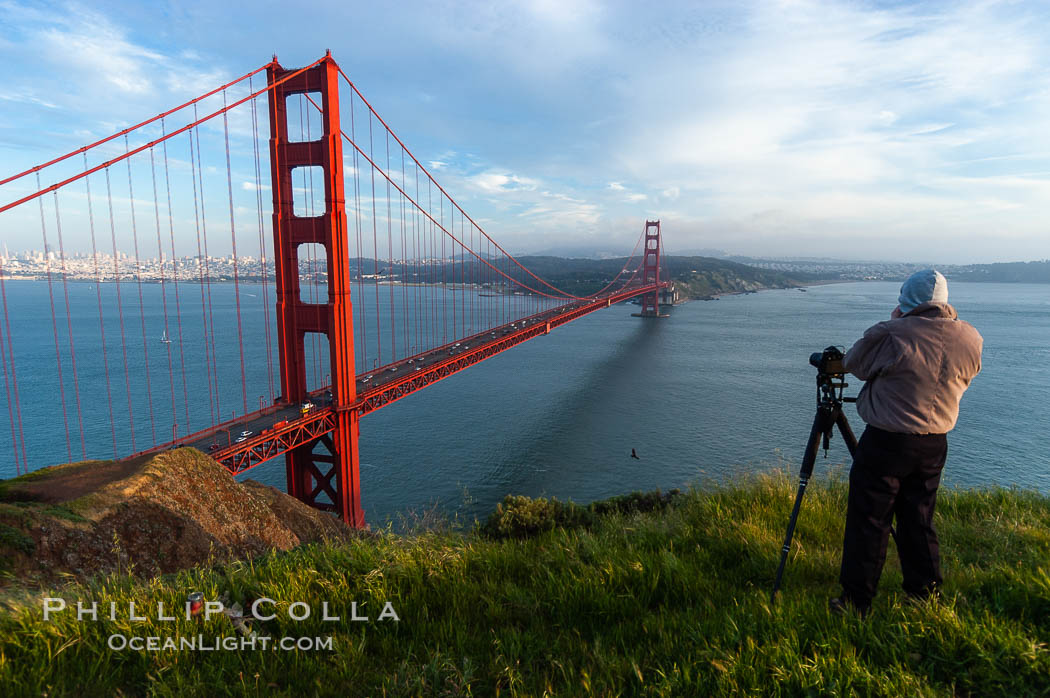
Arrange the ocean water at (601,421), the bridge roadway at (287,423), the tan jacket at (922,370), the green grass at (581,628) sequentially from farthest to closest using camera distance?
1. the ocean water at (601,421)
2. the bridge roadway at (287,423)
3. the tan jacket at (922,370)
4. the green grass at (581,628)

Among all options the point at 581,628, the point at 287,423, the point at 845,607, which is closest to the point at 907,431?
the point at 845,607

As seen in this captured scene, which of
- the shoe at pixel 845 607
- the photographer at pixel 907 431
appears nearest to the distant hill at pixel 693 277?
the photographer at pixel 907 431

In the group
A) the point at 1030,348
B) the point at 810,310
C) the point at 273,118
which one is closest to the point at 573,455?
the point at 273,118

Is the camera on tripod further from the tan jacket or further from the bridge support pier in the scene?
the bridge support pier

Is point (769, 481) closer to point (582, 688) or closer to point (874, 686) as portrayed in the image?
point (874, 686)

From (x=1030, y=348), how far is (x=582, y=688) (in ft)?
246

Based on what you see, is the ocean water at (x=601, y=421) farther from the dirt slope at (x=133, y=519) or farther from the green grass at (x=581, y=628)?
the green grass at (x=581, y=628)

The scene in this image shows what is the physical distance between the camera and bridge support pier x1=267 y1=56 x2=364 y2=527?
16578mm

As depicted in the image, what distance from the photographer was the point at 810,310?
9656 centimetres

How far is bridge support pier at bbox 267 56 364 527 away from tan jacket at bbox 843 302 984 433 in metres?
15.8

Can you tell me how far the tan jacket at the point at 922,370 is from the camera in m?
2.43

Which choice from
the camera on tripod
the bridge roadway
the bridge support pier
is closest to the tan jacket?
the camera on tripod

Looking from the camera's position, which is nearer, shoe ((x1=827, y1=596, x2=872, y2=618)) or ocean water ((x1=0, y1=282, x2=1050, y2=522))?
shoe ((x1=827, y1=596, x2=872, y2=618))

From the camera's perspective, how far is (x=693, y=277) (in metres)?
144
